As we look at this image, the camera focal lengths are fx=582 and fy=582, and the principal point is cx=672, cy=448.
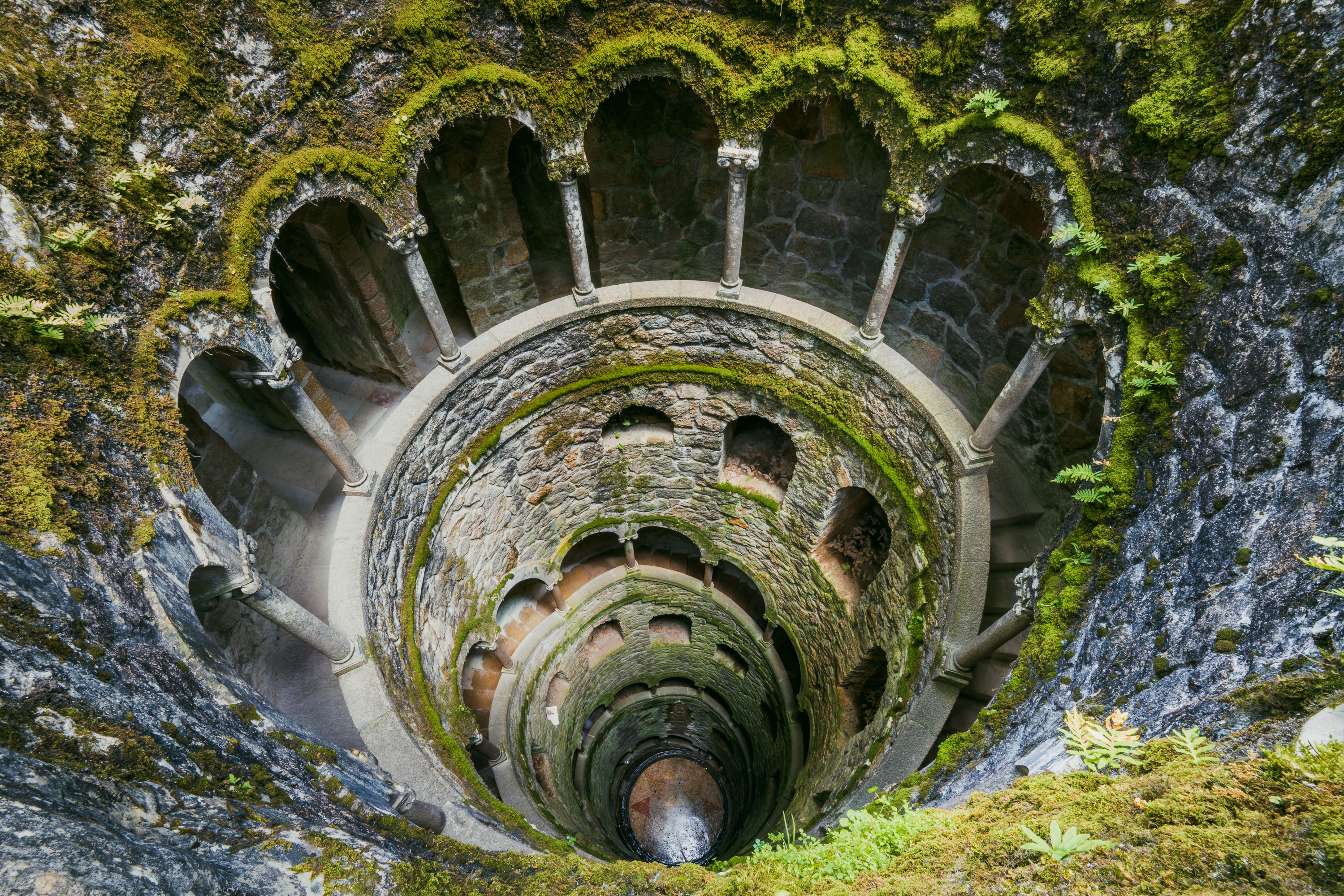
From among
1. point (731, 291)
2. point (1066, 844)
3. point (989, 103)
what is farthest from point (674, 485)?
A: point (1066, 844)

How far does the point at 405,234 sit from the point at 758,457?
7.36 metres

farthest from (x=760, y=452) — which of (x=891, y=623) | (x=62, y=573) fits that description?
(x=62, y=573)

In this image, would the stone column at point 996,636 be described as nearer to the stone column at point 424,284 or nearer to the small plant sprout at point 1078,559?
the small plant sprout at point 1078,559

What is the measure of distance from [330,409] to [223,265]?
309cm

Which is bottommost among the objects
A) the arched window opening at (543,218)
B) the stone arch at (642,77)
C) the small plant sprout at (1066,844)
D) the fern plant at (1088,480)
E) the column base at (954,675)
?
the small plant sprout at (1066,844)

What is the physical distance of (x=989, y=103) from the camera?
6.16 meters

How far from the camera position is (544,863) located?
11.2ft

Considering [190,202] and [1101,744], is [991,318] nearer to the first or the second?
[1101,744]

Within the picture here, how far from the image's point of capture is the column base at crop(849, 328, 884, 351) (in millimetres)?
8297

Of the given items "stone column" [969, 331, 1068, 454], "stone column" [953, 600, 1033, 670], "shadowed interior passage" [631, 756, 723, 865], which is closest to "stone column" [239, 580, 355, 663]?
"stone column" [953, 600, 1033, 670]

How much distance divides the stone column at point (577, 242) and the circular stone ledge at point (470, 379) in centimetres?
18

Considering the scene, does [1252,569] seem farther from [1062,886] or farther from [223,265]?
[223,265]

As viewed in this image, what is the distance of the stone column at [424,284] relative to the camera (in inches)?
286

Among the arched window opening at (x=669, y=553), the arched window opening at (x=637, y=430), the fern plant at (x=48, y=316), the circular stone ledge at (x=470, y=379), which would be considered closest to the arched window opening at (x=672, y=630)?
the arched window opening at (x=669, y=553)
